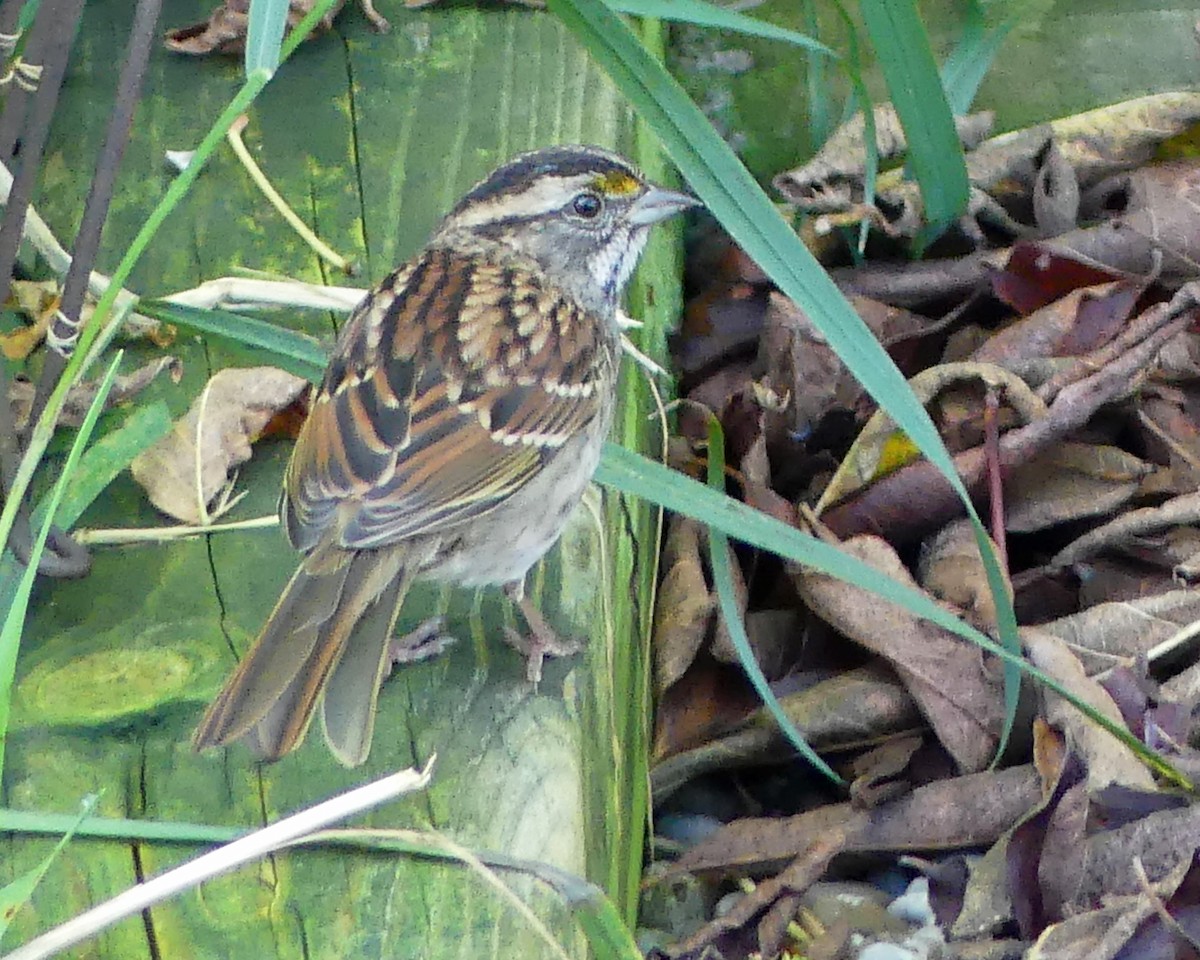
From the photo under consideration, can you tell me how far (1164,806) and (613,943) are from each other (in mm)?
1167

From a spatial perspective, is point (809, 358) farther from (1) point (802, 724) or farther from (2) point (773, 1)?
(2) point (773, 1)

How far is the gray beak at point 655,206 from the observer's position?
3.03m

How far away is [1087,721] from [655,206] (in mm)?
1103

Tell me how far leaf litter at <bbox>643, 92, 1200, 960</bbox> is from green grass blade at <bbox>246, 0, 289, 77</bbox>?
1.51 meters

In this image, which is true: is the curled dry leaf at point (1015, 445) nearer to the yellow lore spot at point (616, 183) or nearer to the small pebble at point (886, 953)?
the yellow lore spot at point (616, 183)

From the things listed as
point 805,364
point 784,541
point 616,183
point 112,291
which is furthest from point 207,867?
point 805,364

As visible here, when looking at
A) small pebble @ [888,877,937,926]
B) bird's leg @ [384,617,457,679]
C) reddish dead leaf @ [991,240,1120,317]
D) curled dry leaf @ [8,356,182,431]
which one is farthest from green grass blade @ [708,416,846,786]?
reddish dead leaf @ [991,240,1120,317]

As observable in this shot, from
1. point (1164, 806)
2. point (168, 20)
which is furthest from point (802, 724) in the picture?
point (168, 20)

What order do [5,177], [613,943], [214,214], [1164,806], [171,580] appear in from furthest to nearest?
1. [214,214]
2. [5,177]
3. [1164,806]
4. [171,580]
5. [613,943]

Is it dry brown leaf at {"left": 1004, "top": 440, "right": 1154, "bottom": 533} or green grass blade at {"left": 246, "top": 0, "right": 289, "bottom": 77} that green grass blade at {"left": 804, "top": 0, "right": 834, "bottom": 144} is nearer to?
dry brown leaf at {"left": 1004, "top": 440, "right": 1154, "bottom": 533}

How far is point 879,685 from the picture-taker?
2969 mm

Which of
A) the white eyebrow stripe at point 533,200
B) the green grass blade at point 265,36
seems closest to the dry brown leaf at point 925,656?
the white eyebrow stripe at point 533,200

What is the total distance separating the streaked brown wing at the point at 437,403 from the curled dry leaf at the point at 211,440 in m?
0.13

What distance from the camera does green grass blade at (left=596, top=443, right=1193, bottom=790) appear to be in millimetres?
2152
